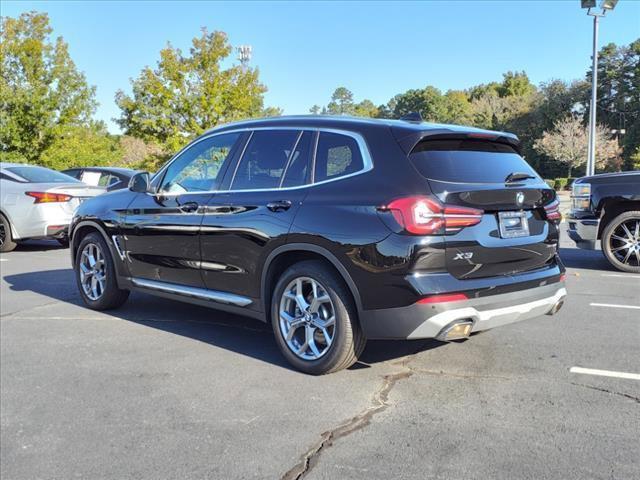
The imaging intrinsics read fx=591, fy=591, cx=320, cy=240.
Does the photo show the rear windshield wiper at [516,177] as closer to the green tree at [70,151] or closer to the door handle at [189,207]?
the door handle at [189,207]

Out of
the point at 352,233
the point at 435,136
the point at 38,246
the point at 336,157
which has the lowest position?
the point at 38,246

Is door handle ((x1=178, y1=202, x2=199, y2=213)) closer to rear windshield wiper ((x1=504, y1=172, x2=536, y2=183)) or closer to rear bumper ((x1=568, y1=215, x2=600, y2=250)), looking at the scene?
rear windshield wiper ((x1=504, y1=172, x2=536, y2=183))

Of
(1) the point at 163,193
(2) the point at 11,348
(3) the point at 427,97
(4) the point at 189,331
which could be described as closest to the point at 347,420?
(4) the point at 189,331

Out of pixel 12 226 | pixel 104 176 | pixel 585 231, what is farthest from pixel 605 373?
pixel 104 176

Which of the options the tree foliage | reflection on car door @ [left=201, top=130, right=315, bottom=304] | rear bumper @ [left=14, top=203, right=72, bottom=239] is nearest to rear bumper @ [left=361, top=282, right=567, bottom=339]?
reflection on car door @ [left=201, top=130, right=315, bottom=304]

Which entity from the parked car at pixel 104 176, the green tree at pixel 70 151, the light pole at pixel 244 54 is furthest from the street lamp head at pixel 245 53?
the parked car at pixel 104 176

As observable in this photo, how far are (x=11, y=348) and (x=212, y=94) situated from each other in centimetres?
2420

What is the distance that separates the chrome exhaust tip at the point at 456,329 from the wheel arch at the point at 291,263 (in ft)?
1.76

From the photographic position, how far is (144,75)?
90.7 feet

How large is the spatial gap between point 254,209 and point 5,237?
8138 mm

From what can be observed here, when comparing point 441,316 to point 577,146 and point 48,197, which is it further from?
point 577,146

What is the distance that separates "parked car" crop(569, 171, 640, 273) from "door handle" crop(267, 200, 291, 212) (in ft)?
18.8

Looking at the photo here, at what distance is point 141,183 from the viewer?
5457 millimetres

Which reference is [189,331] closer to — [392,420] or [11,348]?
[11,348]
